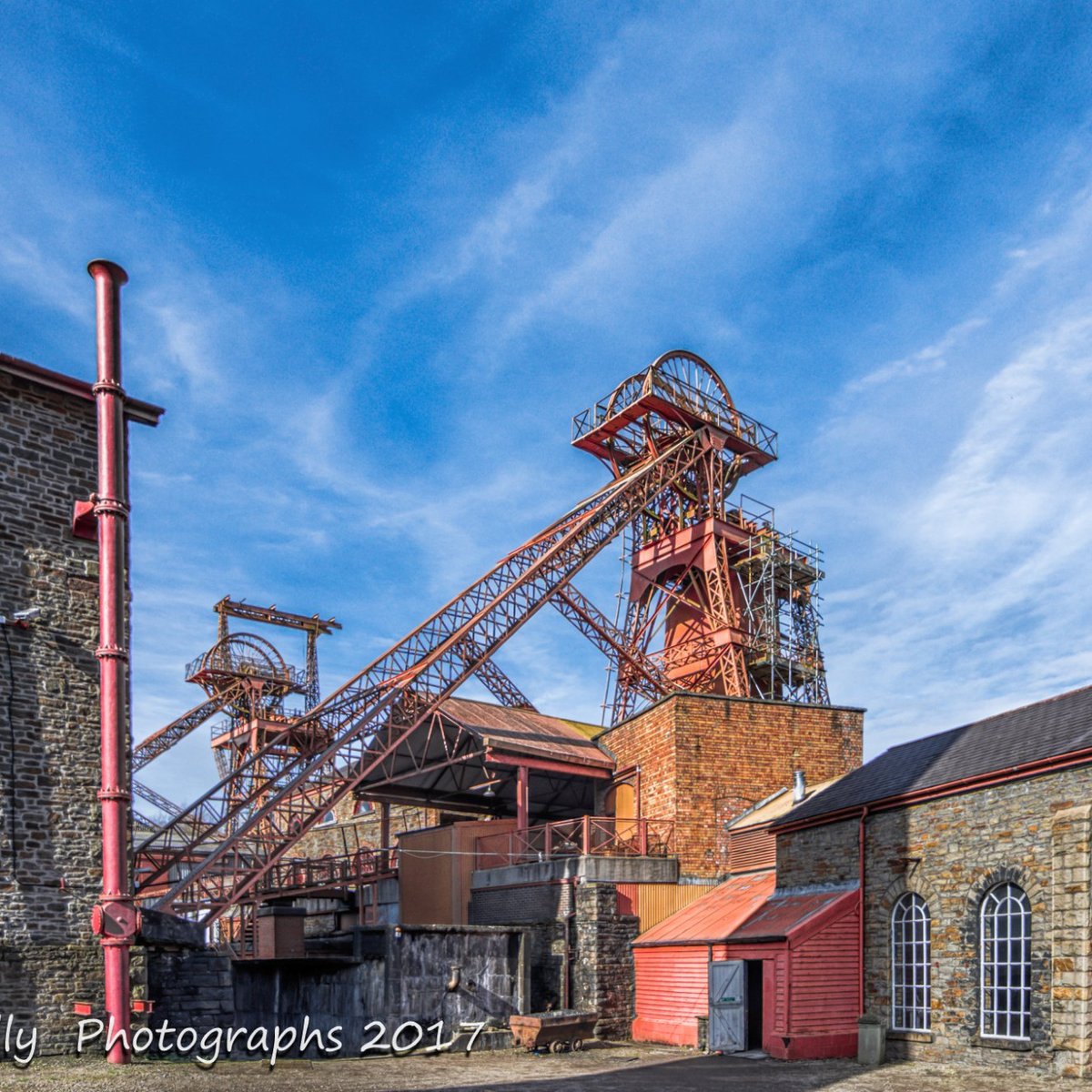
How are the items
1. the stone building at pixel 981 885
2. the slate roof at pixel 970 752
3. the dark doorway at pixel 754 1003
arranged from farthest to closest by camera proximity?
the dark doorway at pixel 754 1003 < the slate roof at pixel 970 752 < the stone building at pixel 981 885

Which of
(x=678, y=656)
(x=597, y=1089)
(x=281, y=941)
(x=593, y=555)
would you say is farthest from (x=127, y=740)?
(x=678, y=656)

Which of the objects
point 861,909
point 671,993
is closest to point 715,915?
point 671,993

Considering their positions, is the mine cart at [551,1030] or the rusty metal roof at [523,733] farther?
the rusty metal roof at [523,733]

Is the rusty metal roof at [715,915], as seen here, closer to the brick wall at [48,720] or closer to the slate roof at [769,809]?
the slate roof at [769,809]

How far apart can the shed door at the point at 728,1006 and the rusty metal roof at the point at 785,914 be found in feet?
1.70

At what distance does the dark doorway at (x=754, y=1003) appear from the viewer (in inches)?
752

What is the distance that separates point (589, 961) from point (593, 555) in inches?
476

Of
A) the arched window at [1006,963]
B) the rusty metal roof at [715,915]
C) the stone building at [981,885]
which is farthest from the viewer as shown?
the rusty metal roof at [715,915]

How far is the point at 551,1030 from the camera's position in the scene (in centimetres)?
2000

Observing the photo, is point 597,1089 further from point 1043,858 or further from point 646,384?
point 646,384

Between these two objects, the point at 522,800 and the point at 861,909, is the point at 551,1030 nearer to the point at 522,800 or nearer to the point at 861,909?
the point at 861,909

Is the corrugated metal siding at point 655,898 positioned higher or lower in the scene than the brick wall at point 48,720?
lower

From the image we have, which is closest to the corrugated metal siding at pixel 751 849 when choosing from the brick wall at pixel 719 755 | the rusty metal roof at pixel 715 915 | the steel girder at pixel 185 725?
the rusty metal roof at pixel 715 915

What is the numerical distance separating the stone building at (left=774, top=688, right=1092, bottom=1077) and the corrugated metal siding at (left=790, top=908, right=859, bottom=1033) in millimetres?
256
